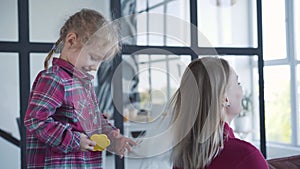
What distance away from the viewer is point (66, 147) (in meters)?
1.20

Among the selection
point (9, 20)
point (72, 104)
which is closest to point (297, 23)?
point (9, 20)

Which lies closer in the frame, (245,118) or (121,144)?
(121,144)

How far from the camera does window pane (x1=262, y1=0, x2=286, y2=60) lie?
155 inches

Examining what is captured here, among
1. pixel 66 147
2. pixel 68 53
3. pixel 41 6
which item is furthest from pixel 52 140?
pixel 41 6

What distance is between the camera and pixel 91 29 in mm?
1230

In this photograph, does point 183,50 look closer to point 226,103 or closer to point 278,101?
point 226,103

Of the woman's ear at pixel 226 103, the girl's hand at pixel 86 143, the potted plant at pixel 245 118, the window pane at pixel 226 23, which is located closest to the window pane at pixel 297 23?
the window pane at pixel 226 23

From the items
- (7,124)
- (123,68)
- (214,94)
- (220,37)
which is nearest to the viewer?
(214,94)

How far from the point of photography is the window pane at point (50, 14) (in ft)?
5.98

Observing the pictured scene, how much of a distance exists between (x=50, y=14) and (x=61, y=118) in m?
0.98

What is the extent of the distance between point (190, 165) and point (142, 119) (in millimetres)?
271

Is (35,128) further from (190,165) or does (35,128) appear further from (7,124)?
(7,124)

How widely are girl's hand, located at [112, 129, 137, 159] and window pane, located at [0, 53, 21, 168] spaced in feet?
2.07

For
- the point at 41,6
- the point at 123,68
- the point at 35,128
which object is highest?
the point at 41,6
